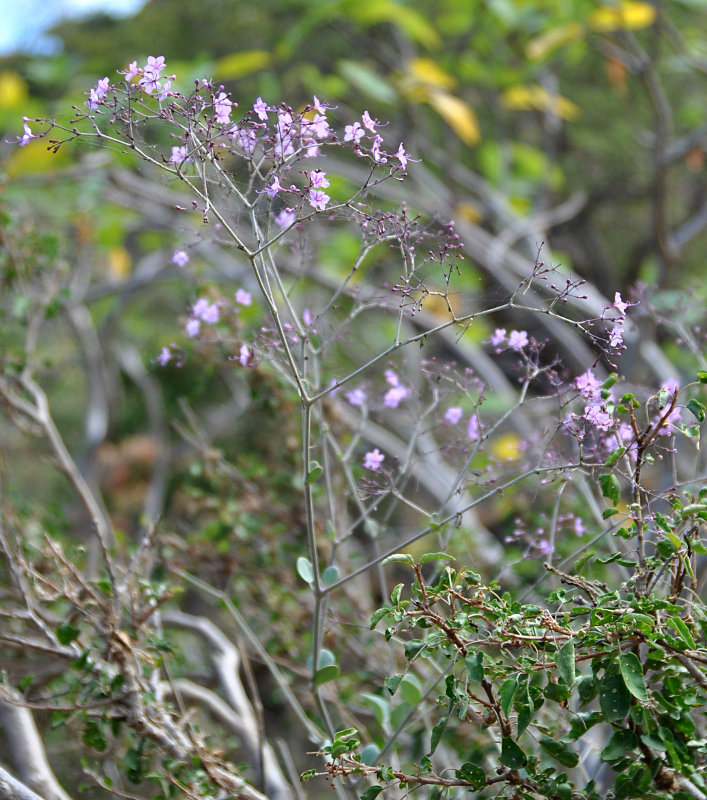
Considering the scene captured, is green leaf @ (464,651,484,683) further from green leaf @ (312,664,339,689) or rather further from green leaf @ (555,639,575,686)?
green leaf @ (312,664,339,689)

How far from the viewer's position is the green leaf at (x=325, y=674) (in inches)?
43.9

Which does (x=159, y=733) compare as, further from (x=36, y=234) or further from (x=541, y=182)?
(x=541, y=182)

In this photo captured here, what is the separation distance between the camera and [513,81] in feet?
11.3

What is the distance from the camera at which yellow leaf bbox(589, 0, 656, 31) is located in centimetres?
292

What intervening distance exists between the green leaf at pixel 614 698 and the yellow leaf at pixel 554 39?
2.80 meters

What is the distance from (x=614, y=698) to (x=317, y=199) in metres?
0.58

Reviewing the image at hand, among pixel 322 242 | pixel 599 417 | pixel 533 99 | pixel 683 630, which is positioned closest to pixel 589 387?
pixel 599 417

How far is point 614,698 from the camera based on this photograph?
2.75 ft

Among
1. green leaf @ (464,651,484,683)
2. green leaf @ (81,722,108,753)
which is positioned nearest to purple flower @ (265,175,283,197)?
green leaf @ (464,651,484,683)

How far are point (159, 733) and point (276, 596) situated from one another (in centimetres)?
74

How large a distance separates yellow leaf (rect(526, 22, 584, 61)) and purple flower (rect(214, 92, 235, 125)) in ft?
8.16

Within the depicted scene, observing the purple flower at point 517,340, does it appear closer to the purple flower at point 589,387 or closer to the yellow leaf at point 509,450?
the purple flower at point 589,387

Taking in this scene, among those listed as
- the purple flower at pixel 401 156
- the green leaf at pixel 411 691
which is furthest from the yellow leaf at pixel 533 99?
the green leaf at pixel 411 691

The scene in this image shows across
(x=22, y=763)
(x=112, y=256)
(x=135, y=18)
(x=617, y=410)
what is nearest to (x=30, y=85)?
(x=135, y=18)
